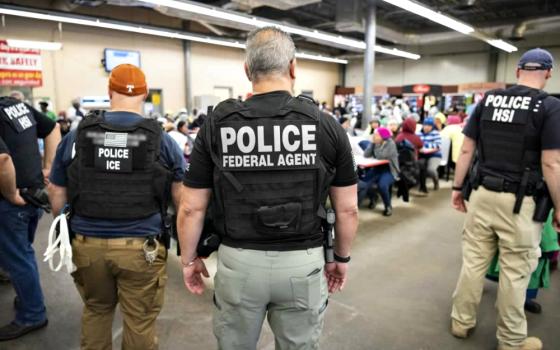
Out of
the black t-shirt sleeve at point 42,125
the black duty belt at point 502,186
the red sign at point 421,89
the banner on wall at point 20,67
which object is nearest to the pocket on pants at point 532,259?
the black duty belt at point 502,186

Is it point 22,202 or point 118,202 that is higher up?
point 118,202

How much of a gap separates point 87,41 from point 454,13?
1064cm

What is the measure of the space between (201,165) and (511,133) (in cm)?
169

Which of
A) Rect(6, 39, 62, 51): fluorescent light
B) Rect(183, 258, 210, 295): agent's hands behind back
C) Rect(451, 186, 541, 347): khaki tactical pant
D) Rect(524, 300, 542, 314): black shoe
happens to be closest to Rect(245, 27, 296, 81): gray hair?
Rect(183, 258, 210, 295): agent's hands behind back

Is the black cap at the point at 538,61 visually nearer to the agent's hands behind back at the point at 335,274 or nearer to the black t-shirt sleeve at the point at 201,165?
the agent's hands behind back at the point at 335,274

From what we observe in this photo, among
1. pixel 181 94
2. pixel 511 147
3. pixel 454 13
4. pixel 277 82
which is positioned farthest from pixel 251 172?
pixel 454 13

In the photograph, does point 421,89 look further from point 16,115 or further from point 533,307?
point 16,115

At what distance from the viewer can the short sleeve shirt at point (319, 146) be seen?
4.25ft

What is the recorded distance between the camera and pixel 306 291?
1316mm

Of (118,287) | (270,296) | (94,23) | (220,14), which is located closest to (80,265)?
(118,287)

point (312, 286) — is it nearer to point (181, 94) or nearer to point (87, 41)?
point (87, 41)

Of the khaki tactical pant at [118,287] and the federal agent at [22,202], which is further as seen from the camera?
the federal agent at [22,202]

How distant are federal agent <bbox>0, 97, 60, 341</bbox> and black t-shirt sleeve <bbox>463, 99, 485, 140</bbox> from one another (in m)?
2.53

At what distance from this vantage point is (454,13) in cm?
1199
